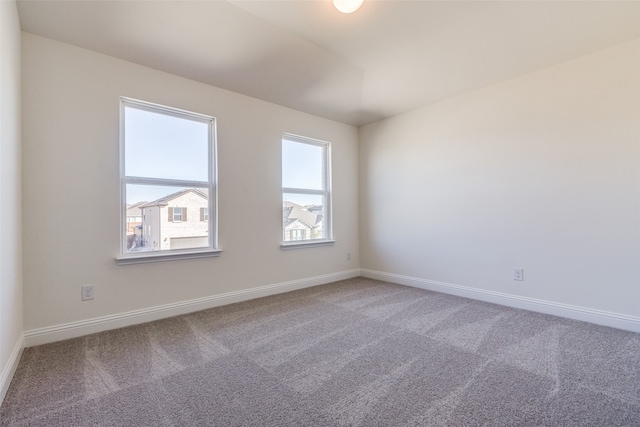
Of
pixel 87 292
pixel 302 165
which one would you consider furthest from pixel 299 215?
pixel 87 292

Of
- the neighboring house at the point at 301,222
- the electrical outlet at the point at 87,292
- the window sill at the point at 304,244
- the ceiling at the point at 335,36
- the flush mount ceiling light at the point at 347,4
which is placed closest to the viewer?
the flush mount ceiling light at the point at 347,4

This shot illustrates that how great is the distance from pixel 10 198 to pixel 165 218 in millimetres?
1117

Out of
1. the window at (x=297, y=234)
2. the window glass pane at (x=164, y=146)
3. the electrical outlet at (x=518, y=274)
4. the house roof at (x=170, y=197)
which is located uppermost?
the window glass pane at (x=164, y=146)

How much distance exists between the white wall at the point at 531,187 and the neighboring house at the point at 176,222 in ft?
8.27

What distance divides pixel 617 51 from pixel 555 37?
583 millimetres

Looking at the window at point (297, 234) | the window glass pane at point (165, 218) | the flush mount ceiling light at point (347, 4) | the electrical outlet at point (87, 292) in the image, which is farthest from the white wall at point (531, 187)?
the electrical outlet at point (87, 292)

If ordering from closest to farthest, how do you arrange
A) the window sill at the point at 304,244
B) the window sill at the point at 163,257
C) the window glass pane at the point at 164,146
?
the window sill at the point at 163,257 → the window glass pane at the point at 164,146 → the window sill at the point at 304,244

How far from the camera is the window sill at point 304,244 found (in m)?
3.63

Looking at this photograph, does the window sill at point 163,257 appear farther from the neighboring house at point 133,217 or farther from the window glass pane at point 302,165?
the window glass pane at point 302,165

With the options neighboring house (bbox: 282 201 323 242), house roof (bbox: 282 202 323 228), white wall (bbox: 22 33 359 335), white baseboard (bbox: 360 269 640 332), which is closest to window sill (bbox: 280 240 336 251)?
neighboring house (bbox: 282 201 323 242)

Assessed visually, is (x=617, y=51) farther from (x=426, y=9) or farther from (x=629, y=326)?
(x=629, y=326)

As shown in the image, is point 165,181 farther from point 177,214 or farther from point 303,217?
point 303,217

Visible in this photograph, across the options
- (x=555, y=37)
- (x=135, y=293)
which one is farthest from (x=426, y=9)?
(x=135, y=293)

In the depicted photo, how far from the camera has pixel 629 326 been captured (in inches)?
92.8
